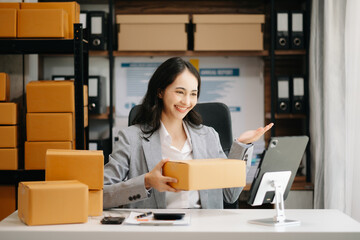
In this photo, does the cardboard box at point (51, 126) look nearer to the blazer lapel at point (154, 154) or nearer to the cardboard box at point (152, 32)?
the blazer lapel at point (154, 154)

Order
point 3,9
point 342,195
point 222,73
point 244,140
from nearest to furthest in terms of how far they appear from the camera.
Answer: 1. point 244,140
2. point 3,9
3. point 342,195
4. point 222,73

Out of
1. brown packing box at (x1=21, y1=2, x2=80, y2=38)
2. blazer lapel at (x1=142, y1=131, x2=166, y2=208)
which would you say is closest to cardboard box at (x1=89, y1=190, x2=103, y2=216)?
blazer lapel at (x1=142, y1=131, x2=166, y2=208)

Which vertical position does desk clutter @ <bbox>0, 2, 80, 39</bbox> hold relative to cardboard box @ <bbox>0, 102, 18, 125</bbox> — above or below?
above

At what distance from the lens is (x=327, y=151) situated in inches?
117

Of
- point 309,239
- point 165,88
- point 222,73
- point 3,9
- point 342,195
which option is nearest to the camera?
point 309,239

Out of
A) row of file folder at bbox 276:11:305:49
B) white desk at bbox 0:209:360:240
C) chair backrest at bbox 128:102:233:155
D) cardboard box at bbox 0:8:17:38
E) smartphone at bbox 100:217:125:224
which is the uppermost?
row of file folder at bbox 276:11:305:49

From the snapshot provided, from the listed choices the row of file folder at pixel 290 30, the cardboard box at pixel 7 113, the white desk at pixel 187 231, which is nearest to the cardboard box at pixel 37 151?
the cardboard box at pixel 7 113

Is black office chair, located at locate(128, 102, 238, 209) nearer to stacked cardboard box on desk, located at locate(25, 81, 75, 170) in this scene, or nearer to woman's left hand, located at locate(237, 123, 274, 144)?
woman's left hand, located at locate(237, 123, 274, 144)

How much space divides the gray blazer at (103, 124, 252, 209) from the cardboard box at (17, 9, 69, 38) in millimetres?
787

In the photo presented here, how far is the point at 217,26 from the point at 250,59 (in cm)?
47

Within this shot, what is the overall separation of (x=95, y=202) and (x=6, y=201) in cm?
117

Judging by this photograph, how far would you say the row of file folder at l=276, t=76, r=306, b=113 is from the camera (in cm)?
333

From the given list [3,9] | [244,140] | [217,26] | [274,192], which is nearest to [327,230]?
[274,192]

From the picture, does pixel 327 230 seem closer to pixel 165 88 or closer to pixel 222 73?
pixel 165 88
